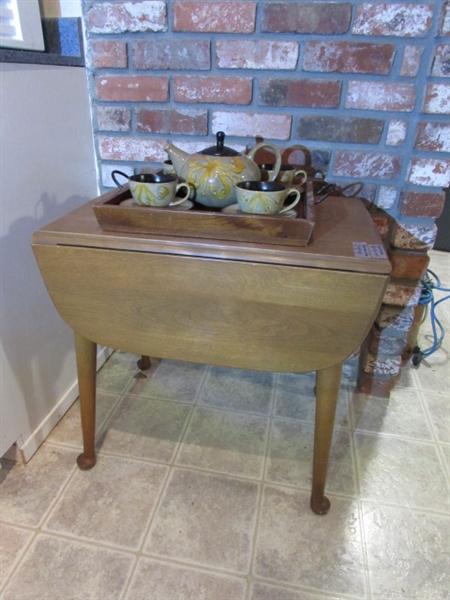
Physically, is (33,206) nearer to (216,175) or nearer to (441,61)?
(216,175)

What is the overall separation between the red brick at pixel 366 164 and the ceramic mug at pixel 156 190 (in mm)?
508

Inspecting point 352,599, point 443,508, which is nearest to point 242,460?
point 352,599

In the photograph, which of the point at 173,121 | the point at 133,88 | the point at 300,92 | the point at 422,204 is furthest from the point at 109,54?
the point at 422,204

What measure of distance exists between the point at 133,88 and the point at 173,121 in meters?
0.14

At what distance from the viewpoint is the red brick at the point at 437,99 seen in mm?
1028

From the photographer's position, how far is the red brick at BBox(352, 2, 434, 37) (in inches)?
39.0

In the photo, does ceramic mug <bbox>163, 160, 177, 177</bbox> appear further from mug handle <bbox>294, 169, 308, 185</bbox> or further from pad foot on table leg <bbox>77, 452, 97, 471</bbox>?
pad foot on table leg <bbox>77, 452, 97, 471</bbox>

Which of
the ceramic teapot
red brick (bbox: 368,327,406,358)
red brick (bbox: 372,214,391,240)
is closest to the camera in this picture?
the ceramic teapot

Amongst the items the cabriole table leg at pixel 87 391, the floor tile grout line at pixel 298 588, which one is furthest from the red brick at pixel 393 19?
the floor tile grout line at pixel 298 588

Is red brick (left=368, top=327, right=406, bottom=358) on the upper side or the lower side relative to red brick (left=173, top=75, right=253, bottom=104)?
lower

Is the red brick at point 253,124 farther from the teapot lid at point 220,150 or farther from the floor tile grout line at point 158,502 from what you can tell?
the floor tile grout line at point 158,502

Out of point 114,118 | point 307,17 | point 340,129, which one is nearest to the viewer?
point 307,17

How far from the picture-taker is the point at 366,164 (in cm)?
117

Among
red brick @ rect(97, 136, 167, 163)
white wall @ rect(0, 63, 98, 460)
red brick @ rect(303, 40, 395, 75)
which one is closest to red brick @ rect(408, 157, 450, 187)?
red brick @ rect(303, 40, 395, 75)
